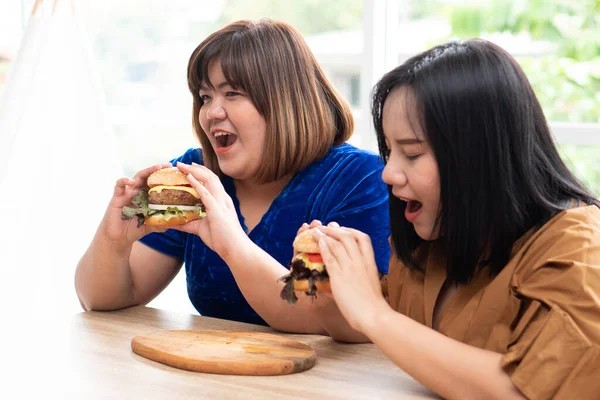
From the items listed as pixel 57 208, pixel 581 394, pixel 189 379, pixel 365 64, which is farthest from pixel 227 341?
pixel 365 64

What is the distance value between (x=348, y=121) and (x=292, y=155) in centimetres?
23

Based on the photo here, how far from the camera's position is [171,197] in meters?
2.02

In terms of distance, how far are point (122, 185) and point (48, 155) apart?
156cm

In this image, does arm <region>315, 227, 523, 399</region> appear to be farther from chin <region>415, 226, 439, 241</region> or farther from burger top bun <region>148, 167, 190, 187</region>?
burger top bun <region>148, 167, 190, 187</region>

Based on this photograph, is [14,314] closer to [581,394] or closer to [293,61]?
[293,61]

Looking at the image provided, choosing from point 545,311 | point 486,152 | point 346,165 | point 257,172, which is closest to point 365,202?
point 346,165

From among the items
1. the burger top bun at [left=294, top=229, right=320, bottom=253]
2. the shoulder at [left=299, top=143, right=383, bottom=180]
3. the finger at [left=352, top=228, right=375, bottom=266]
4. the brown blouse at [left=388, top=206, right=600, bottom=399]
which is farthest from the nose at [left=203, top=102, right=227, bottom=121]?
the brown blouse at [left=388, top=206, right=600, bottom=399]

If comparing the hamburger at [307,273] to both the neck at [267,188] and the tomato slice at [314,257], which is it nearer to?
the tomato slice at [314,257]

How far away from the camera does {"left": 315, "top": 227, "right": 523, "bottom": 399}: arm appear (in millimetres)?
1393

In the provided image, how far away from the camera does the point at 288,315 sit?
192cm

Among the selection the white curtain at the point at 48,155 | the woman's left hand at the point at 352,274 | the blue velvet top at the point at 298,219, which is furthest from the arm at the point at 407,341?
the white curtain at the point at 48,155

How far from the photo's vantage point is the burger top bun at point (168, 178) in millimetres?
2016

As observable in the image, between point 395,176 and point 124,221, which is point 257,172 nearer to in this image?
point 124,221

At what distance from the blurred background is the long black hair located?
6.98 feet
